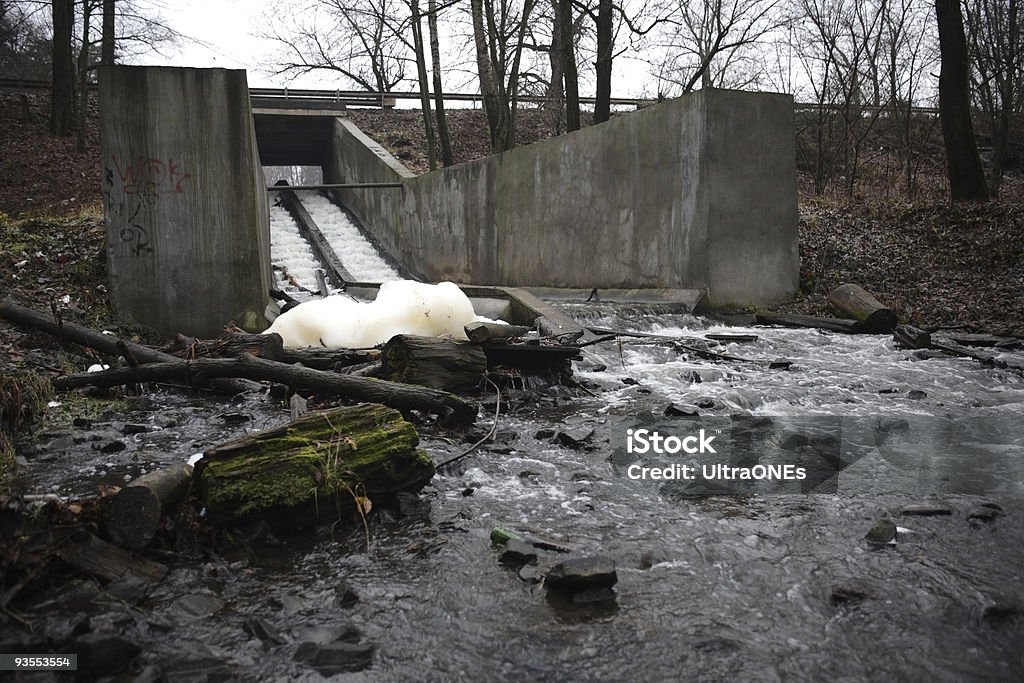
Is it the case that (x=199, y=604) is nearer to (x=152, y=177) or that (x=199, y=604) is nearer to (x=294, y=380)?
(x=294, y=380)

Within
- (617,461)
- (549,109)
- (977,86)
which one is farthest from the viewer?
(549,109)

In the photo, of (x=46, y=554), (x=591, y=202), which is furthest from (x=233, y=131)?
(x=46, y=554)

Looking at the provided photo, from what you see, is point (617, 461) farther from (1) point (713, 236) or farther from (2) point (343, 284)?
(2) point (343, 284)

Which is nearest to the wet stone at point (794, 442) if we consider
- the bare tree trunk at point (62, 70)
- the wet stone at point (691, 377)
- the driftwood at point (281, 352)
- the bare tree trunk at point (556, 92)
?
the wet stone at point (691, 377)

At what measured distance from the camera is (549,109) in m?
22.5

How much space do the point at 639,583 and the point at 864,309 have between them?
7713mm

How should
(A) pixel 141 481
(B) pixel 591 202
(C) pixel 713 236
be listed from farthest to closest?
1. (B) pixel 591 202
2. (C) pixel 713 236
3. (A) pixel 141 481

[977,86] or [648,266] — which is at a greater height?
[977,86]

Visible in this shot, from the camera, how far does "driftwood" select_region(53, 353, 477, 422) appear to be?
16.4ft

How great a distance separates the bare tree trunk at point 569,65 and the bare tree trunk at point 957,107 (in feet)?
22.0

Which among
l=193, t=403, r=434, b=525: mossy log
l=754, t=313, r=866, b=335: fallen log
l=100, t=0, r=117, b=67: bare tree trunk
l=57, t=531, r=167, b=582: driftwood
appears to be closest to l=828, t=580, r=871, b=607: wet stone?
l=193, t=403, r=434, b=525: mossy log

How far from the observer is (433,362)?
5.77 meters

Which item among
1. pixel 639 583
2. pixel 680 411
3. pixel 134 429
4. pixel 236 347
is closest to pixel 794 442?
pixel 680 411

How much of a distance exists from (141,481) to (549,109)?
21.3m
